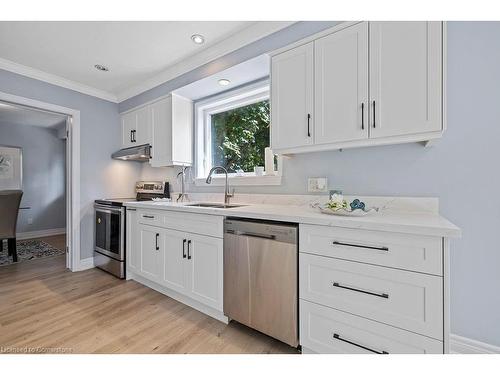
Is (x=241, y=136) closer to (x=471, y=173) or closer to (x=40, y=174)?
(x=471, y=173)

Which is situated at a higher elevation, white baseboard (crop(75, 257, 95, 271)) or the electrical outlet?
the electrical outlet

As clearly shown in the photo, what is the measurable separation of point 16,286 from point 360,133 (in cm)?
363

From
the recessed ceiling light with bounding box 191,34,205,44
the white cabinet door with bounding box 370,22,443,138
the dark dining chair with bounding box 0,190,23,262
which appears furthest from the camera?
the dark dining chair with bounding box 0,190,23,262

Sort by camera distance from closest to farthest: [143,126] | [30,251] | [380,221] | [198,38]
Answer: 1. [380,221]
2. [198,38]
3. [143,126]
4. [30,251]

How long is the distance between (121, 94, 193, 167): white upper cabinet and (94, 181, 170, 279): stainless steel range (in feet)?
1.69

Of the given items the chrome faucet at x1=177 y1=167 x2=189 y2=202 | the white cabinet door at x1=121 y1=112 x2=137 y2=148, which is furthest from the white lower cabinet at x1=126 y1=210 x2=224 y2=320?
the white cabinet door at x1=121 y1=112 x2=137 y2=148

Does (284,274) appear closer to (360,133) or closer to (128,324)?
(360,133)

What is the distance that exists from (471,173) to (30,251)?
18.5 feet

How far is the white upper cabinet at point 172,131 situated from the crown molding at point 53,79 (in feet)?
3.12

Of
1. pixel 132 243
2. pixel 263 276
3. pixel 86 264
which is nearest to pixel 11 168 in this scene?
pixel 86 264

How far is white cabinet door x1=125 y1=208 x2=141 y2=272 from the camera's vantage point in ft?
8.20

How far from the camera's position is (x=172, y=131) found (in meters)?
2.70

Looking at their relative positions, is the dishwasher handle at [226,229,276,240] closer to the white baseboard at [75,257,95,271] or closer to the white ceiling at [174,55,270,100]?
the white ceiling at [174,55,270,100]

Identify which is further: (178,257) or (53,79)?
(53,79)
